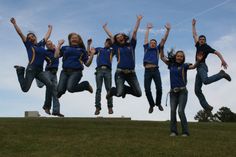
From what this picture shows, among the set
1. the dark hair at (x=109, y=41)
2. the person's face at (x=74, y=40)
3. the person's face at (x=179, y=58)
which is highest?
the dark hair at (x=109, y=41)

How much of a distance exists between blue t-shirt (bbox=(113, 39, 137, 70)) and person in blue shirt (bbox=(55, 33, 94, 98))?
3.13 ft

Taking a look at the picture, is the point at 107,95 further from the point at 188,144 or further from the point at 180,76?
the point at 188,144

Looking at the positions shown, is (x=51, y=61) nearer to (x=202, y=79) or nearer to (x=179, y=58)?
(x=202, y=79)

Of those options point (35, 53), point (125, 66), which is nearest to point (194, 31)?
point (125, 66)

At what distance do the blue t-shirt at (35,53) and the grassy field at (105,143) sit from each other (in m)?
2.27

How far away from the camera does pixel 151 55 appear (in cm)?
1602

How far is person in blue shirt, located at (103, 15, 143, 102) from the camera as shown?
47.5 ft

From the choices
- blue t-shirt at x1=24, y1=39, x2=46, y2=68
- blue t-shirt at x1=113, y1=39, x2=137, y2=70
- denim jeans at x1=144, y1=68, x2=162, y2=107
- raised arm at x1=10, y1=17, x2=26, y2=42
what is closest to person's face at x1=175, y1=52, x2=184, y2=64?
blue t-shirt at x1=113, y1=39, x2=137, y2=70

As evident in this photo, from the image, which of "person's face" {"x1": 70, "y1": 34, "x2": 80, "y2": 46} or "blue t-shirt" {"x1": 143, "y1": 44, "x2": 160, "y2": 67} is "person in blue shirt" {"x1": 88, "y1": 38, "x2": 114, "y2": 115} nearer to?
"blue t-shirt" {"x1": 143, "y1": 44, "x2": 160, "y2": 67}

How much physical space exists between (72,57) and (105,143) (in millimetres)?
4056

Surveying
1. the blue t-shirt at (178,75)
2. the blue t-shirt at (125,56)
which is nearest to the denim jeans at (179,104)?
the blue t-shirt at (178,75)

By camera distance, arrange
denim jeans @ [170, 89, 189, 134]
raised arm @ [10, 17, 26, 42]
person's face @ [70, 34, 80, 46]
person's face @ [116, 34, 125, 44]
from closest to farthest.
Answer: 1. denim jeans @ [170, 89, 189, 134]
2. person's face @ [70, 34, 80, 46]
3. person's face @ [116, 34, 125, 44]
4. raised arm @ [10, 17, 26, 42]

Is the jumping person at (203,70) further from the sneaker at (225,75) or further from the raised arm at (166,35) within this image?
the raised arm at (166,35)

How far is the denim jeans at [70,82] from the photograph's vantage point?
46.6 ft
